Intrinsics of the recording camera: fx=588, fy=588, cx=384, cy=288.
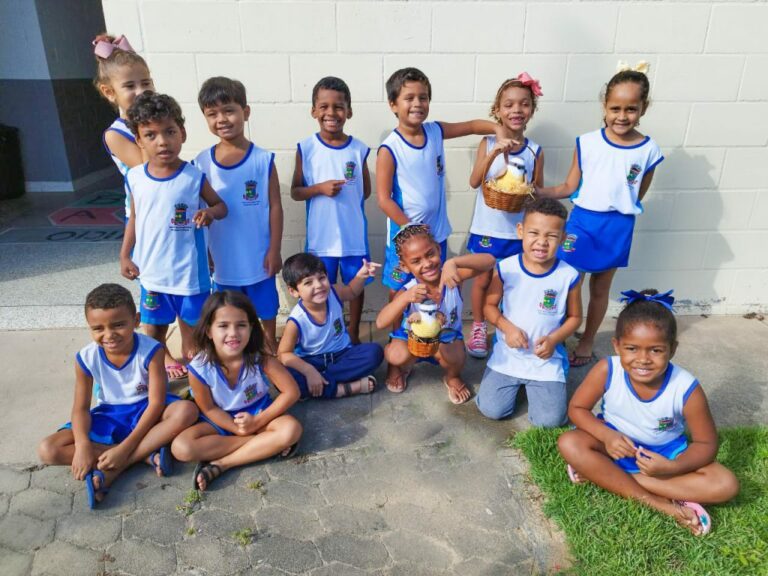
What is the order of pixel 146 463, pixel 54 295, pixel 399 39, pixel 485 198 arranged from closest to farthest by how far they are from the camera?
pixel 146 463 < pixel 485 198 < pixel 399 39 < pixel 54 295

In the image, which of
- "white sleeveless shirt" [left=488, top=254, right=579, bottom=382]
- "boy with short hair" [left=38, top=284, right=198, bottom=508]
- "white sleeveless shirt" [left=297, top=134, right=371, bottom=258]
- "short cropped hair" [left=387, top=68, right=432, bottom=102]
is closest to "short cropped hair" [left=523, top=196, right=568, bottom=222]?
"white sleeveless shirt" [left=488, top=254, right=579, bottom=382]

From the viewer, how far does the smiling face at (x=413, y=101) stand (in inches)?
141

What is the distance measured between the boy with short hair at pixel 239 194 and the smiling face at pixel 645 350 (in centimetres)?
192

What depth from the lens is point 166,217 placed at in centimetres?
323

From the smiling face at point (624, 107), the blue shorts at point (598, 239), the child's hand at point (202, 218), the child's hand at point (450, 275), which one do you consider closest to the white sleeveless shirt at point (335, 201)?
the child's hand at point (202, 218)

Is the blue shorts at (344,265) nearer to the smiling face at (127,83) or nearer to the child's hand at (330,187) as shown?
the child's hand at (330,187)

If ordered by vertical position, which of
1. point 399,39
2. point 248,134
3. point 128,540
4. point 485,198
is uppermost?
point 399,39

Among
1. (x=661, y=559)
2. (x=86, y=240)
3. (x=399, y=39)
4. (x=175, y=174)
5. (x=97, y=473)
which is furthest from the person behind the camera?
(x=86, y=240)

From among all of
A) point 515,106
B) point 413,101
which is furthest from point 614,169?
point 413,101

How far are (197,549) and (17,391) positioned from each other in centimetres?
190

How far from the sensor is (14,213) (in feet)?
22.9

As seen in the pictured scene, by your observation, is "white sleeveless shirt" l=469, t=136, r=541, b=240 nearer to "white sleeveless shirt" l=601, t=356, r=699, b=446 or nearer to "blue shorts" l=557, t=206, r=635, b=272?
"blue shorts" l=557, t=206, r=635, b=272

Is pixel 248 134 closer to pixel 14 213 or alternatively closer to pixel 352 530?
pixel 352 530

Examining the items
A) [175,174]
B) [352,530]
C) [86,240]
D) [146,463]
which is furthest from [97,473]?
[86,240]
